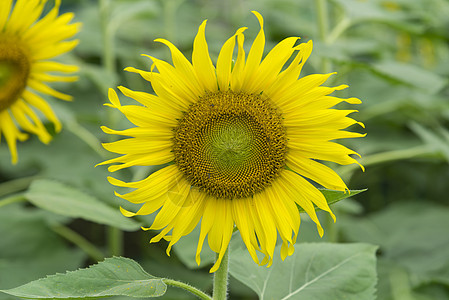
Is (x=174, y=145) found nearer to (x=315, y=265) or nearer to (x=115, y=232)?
(x=315, y=265)

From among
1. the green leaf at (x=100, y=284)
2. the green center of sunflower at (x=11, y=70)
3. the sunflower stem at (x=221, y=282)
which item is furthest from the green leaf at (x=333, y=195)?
the green center of sunflower at (x=11, y=70)

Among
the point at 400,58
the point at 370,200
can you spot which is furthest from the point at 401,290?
the point at 400,58

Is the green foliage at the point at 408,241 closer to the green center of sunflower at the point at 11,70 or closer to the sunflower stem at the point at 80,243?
the sunflower stem at the point at 80,243

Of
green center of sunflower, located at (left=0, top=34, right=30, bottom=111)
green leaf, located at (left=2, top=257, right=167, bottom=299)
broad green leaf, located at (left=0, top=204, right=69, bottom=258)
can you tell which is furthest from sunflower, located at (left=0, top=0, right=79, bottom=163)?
green leaf, located at (left=2, top=257, right=167, bottom=299)

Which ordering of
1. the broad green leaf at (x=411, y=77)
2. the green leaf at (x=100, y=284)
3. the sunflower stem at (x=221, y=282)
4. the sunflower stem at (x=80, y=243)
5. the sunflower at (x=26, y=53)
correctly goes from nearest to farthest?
1. the green leaf at (x=100, y=284)
2. the sunflower stem at (x=221, y=282)
3. the sunflower at (x=26, y=53)
4. the broad green leaf at (x=411, y=77)
5. the sunflower stem at (x=80, y=243)

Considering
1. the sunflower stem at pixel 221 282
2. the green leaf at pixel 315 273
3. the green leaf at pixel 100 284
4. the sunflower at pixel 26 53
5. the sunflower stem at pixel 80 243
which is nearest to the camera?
the green leaf at pixel 100 284

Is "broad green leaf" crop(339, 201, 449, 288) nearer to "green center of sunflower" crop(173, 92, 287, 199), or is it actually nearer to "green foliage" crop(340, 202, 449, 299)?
"green foliage" crop(340, 202, 449, 299)
